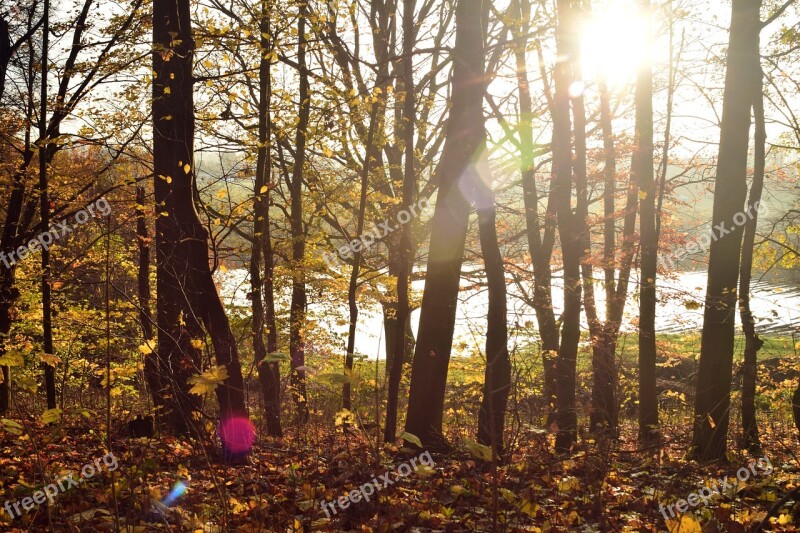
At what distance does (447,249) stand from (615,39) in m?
7.77

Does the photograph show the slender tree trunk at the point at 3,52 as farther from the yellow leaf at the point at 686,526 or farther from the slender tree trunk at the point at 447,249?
the yellow leaf at the point at 686,526

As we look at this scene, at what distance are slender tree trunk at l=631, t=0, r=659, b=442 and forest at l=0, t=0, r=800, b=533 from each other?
49 mm

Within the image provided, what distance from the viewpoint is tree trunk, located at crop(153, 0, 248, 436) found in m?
5.84

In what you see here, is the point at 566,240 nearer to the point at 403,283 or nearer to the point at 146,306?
the point at 403,283

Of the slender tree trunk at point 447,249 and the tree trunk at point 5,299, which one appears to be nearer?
the slender tree trunk at point 447,249

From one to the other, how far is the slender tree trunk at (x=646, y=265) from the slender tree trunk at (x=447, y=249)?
444 centimetres

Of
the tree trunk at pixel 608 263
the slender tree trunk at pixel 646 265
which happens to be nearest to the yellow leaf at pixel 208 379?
the slender tree trunk at pixel 646 265

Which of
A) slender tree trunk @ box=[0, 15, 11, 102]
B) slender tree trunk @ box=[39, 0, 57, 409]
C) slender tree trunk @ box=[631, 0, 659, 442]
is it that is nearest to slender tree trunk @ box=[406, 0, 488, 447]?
slender tree trunk @ box=[631, 0, 659, 442]

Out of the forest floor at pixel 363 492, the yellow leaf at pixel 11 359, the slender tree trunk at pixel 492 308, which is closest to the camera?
the yellow leaf at pixel 11 359

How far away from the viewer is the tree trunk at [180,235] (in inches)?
230

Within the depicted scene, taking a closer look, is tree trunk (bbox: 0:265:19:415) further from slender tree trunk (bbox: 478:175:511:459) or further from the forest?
slender tree trunk (bbox: 478:175:511:459)

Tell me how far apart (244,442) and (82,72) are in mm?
7029

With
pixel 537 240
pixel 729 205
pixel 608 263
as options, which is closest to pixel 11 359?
pixel 729 205

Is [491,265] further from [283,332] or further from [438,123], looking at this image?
[438,123]
